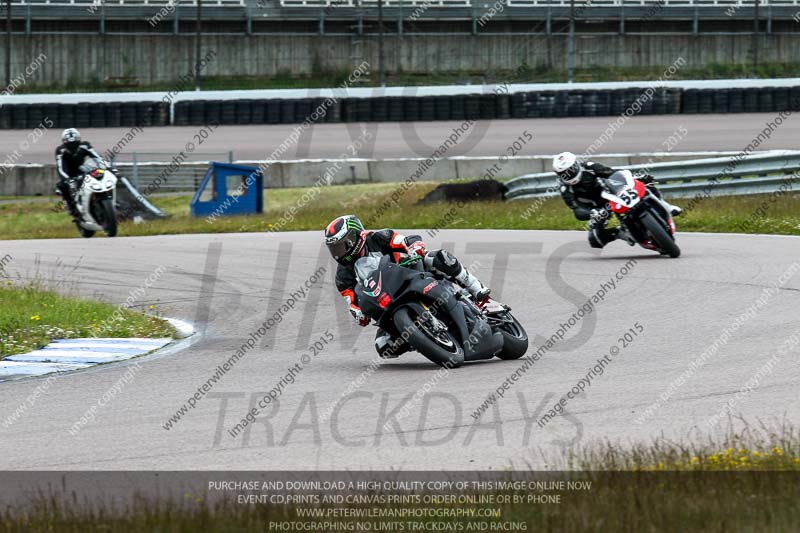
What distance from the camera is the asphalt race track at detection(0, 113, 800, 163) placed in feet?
103

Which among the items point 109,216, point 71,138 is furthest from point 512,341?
point 71,138

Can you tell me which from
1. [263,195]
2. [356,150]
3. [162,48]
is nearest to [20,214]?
[263,195]

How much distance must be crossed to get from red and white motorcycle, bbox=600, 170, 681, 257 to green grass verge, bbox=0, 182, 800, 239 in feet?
12.0

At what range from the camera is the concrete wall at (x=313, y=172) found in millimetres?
29062

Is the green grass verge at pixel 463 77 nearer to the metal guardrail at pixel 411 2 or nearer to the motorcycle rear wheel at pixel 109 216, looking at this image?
the metal guardrail at pixel 411 2

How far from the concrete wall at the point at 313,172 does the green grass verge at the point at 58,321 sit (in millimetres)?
16920

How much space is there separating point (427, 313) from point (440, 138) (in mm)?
25235

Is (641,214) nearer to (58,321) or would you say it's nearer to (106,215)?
(58,321)

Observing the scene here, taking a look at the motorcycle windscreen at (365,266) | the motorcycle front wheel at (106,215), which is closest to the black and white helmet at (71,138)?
the motorcycle front wheel at (106,215)

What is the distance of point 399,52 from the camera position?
48.2m

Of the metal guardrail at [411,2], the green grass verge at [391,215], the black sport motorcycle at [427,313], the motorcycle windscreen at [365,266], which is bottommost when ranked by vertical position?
the green grass verge at [391,215]

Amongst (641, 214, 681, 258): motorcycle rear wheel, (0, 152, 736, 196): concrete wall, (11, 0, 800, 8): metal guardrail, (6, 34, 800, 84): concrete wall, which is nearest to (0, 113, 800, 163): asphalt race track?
(0, 152, 736, 196): concrete wall

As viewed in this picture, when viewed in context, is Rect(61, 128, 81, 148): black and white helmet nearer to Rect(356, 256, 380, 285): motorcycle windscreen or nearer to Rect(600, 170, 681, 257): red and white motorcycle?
Rect(600, 170, 681, 257): red and white motorcycle

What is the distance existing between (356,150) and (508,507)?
28219mm
